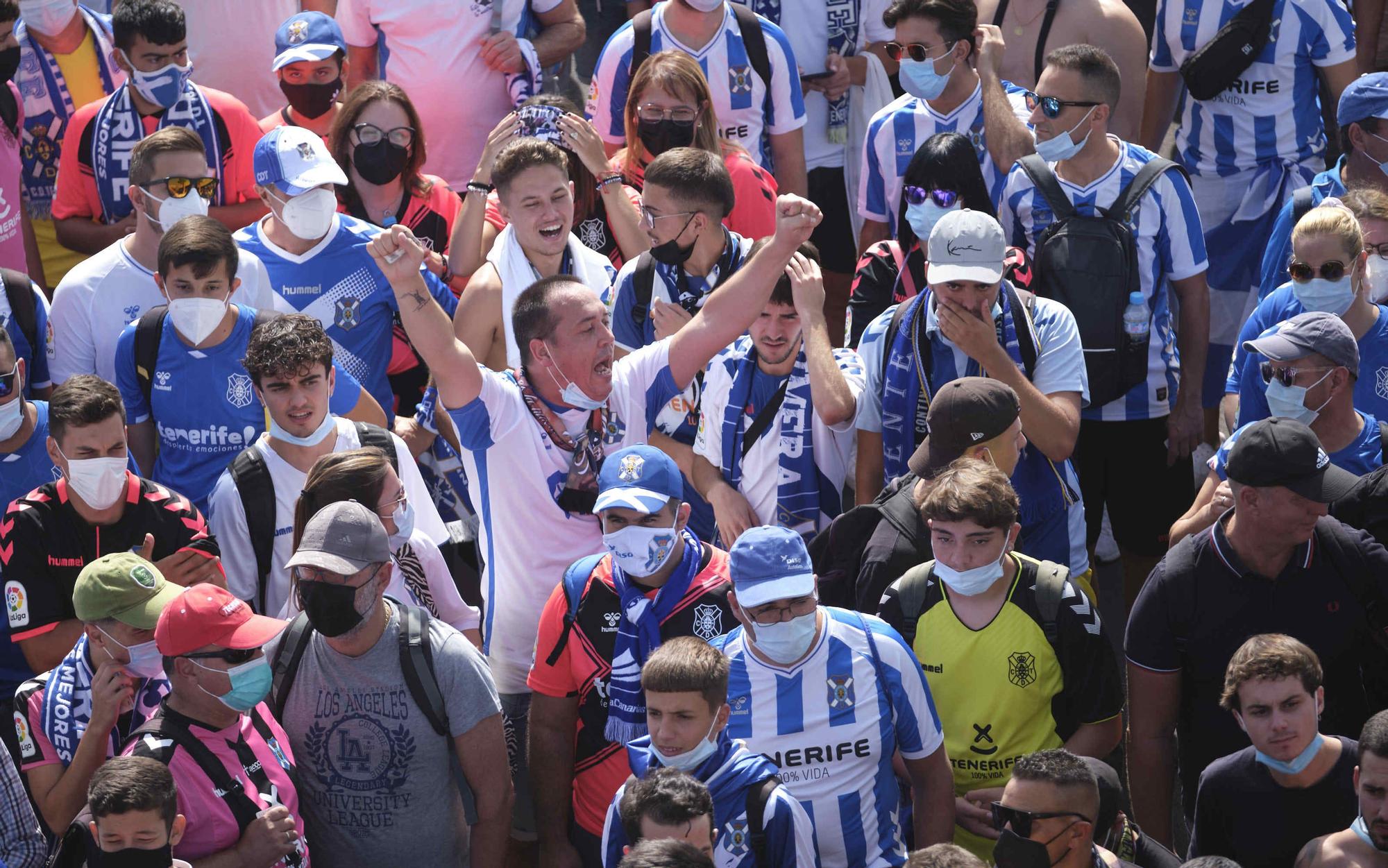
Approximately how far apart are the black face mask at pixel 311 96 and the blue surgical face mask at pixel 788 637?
4.05m

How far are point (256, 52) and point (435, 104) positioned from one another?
1182mm

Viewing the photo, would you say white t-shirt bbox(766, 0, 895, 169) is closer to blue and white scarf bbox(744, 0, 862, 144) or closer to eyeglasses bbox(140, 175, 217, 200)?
blue and white scarf bbox(744, 0, 862, 144)

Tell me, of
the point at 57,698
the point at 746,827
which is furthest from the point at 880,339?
the point at 57,698

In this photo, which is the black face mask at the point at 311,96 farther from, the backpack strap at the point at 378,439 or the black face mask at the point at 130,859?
the black face mask at the point at 130,859

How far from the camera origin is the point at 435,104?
7848mm

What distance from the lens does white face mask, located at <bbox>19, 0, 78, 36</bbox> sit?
746cm

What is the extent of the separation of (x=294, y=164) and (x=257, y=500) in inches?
62.5

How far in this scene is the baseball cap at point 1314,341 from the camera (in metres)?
5.09

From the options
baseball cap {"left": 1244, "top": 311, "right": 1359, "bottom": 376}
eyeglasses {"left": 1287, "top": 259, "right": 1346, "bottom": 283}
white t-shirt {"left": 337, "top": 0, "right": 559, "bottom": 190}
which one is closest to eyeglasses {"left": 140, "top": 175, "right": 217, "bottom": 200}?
white t-shirt {"left": 337, "top": 0, "right": 559, "bottom": 190}

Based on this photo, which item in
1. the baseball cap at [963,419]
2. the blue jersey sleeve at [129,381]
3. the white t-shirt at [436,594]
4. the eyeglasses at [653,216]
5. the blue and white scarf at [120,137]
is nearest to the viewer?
the baseball cap at [963,419]

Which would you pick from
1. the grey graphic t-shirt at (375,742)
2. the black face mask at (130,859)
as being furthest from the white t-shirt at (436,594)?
the black face mask at (130,859)

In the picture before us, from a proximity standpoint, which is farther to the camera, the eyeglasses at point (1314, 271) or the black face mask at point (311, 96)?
the black face mask at point (311, 96)

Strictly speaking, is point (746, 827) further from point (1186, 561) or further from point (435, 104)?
point (435, 104)

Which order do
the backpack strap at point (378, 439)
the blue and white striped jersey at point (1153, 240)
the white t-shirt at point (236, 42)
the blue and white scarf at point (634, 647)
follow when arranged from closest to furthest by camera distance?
the blue and white scarf at point (634, 647) < the backpack strap at point (378, 439) < the blue and white striped jersey at point (1153, 240) < the white t-shirt at point (236, 42)
